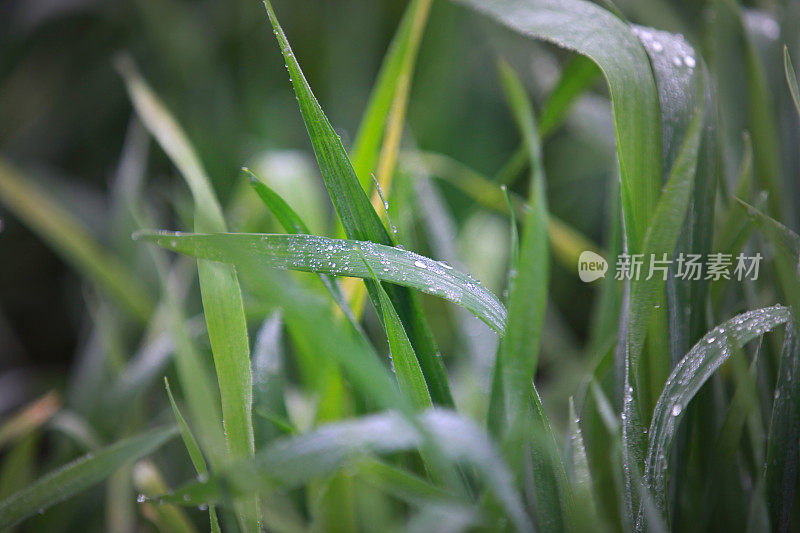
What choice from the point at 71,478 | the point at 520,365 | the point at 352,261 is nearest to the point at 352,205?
the point at 352,261

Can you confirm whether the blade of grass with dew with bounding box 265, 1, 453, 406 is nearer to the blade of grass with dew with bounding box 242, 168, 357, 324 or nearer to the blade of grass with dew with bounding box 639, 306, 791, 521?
the blade of grass with dew with bounding box 242, 168, 357, 324

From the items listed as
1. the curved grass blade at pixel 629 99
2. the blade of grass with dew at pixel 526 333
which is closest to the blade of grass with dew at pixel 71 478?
the blade of grass with dew at pixel 526 333

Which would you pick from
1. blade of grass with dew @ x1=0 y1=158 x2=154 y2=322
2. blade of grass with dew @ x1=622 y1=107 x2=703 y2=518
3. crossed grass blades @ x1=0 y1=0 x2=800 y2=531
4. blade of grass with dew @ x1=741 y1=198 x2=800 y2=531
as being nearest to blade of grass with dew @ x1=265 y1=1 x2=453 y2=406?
crossed grass blades @ x1=0 y1=0 x2=800 y2=531

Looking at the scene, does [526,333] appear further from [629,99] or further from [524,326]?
[629,99]

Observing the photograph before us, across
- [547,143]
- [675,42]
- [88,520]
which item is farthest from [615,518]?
[547,143]

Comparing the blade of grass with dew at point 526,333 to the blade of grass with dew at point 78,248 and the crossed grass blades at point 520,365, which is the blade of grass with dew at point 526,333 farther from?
the blade of grass with dew at point 78,248

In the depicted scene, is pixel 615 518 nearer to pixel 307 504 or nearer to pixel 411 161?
pixel 307 504
